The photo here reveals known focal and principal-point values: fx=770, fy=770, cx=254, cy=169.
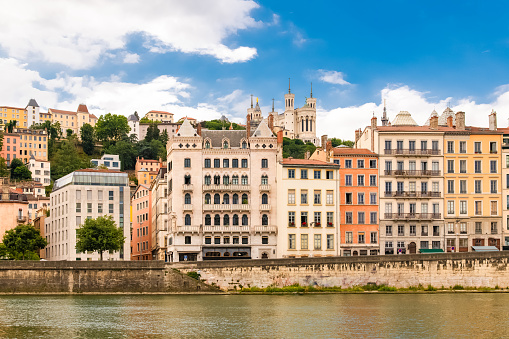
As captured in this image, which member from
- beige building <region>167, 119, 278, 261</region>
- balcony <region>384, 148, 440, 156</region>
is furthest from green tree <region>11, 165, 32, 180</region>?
balcony <region>384, 148, 440, 156</region>

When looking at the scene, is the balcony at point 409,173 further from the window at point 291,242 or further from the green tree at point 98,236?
the green tree at point 98,236

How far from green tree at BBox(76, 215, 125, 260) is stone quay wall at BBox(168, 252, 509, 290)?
44.0 ft

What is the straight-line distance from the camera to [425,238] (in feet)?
299

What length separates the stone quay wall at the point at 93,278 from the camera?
7444 centimetres

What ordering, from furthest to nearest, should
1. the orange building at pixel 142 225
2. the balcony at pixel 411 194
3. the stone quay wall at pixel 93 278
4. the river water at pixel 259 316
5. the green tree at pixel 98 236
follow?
the orange building at pixel 142 225, the balcony at pixel 411 194, the green tree at pixel 98 236, the stone quay wall at pixel 93 278, the river water at pixel 259 316

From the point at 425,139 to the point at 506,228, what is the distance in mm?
14174

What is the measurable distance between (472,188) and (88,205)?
154 ft

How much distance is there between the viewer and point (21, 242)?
309ft

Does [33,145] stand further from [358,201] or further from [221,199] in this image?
[358,201]

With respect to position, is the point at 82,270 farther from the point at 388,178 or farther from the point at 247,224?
the point at 388,178

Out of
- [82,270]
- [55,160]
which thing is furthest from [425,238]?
[55,160]

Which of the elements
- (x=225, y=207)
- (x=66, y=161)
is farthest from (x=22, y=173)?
(x=225, y=207)

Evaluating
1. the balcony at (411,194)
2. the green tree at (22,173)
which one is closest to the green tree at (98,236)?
the balcony at (411,194)

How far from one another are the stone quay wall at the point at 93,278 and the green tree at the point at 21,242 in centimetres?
1930
